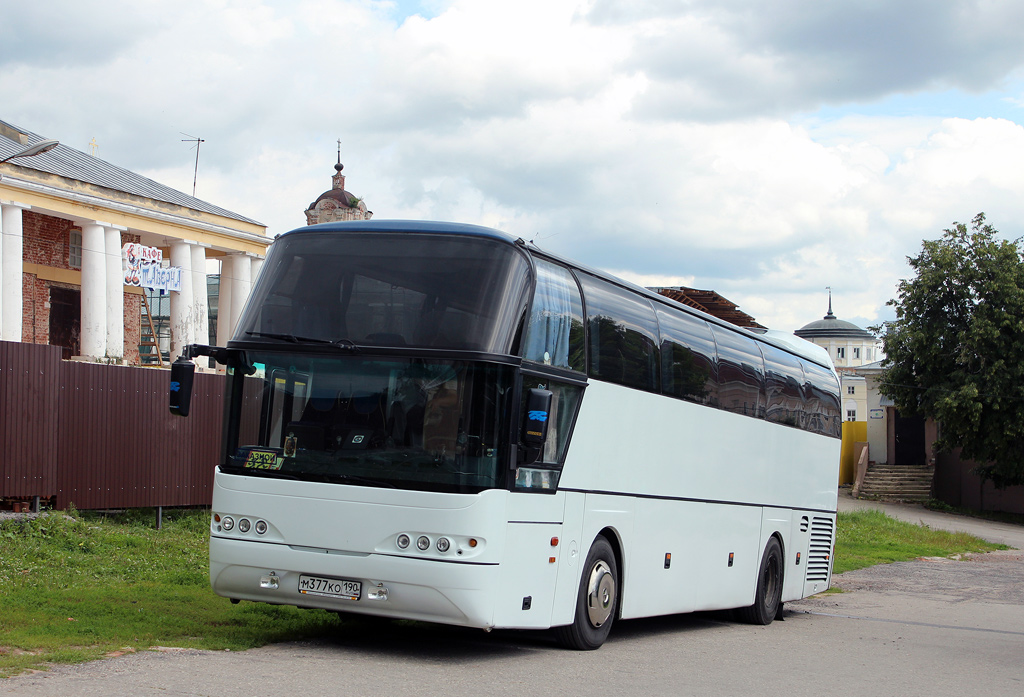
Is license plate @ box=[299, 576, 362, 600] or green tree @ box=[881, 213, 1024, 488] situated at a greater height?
green tree @ box=[881, 213, 1024, 488]

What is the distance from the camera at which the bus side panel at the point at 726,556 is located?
39.7 ft

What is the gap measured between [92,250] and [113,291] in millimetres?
1627

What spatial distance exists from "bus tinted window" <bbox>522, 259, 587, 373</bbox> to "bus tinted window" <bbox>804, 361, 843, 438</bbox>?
24.0 ft

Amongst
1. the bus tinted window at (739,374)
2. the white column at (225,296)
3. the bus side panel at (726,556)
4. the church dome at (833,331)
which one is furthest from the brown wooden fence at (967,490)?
the church dome at (833,331)

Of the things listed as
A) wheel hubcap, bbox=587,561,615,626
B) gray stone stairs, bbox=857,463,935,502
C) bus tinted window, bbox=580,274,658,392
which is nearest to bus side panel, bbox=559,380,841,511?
bus tinted window, bbox=580,274,658,392

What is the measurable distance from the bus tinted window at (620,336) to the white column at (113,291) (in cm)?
2182

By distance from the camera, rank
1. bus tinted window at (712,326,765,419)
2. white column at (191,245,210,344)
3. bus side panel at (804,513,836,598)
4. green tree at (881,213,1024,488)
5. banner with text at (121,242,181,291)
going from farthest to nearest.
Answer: green tree at (881,213,1024,488) < white column at (191,245,210,344) < banner with text at (121,242,181,291) < bus side panel at (804,513,836,598) < bus tinted window at (712,326,765,419)

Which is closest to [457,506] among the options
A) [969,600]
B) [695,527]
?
[695,527]

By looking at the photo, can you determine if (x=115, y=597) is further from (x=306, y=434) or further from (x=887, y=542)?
(x=887, y=542)

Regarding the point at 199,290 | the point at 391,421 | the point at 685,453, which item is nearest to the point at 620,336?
the point at 685,453

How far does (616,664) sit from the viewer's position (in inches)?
344

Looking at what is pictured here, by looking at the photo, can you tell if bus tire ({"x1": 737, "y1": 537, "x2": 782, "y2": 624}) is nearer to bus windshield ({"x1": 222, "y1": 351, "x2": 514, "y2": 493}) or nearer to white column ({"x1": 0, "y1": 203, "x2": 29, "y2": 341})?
bus windshield ({"x1": 222, "y1": 351, "x2": 514, "y2": 493})

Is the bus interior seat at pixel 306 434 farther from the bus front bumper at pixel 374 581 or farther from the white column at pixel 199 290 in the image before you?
the white column at pixel 199 290

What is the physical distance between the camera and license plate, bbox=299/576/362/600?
8023mm
